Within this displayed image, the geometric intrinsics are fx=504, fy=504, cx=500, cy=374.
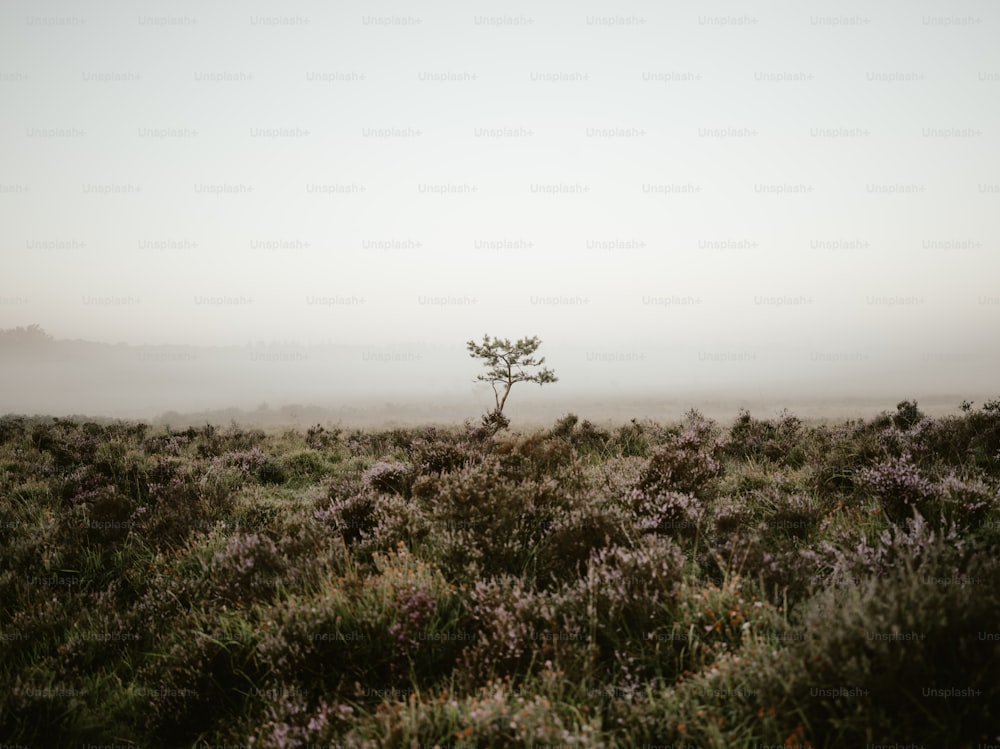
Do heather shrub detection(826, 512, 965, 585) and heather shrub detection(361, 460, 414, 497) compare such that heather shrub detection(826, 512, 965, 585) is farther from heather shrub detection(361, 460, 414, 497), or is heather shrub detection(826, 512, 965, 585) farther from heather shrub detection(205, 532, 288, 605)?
heather shrub detection(361, 460, 414, 497)

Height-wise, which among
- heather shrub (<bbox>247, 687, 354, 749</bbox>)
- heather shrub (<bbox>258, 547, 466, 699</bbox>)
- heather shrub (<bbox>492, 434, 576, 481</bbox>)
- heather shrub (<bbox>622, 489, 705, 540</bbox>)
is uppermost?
heather shrub (<bbox>492, 434, 576, 481</bbox>)

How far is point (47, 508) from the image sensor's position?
26.9 feet

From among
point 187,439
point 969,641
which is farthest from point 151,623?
point 187,439

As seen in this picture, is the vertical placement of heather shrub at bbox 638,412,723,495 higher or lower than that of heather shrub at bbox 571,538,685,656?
higher

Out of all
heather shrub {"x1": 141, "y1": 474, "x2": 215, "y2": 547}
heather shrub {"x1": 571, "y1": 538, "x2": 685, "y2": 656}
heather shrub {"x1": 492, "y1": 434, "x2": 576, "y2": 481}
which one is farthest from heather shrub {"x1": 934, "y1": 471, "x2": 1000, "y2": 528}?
heather shrub {"x1": 141, "y1": 474, "x2": 215, "y2": 547}

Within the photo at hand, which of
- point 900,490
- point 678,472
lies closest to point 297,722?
point 678,472

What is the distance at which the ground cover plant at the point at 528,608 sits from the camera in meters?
2.55

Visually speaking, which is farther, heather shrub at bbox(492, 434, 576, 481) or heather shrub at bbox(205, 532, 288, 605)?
heather shrub at bbox(492, 434, 576, 481)

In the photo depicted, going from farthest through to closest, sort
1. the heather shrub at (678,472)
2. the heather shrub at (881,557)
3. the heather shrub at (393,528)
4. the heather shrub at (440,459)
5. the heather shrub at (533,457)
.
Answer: the heather shrub at (440,459) < the heather shrub at (533,457) < the heather shrub at (678,472) < the heather shrub at (393,528) < the heather shrub at (881,557)

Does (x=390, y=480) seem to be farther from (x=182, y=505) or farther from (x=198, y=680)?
(x=198, y=680)

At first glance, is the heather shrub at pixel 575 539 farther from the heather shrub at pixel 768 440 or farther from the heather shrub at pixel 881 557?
→ the heather shrub at pixel 768 440

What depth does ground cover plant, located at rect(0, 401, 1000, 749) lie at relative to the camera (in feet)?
8.38

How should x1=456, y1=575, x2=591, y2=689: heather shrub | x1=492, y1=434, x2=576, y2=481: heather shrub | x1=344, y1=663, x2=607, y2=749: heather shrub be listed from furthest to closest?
1. x1=492, y1=434, x2=576, y2=481: heather shrub
2. x1=456, y1=575, x2=591, y2=689: heather shrub
3. x1=344, y1=663, x2=607, y2=749: heather shrub

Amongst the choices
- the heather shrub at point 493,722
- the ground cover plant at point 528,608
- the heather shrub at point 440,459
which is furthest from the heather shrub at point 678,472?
the heather shrub at point 493,722
